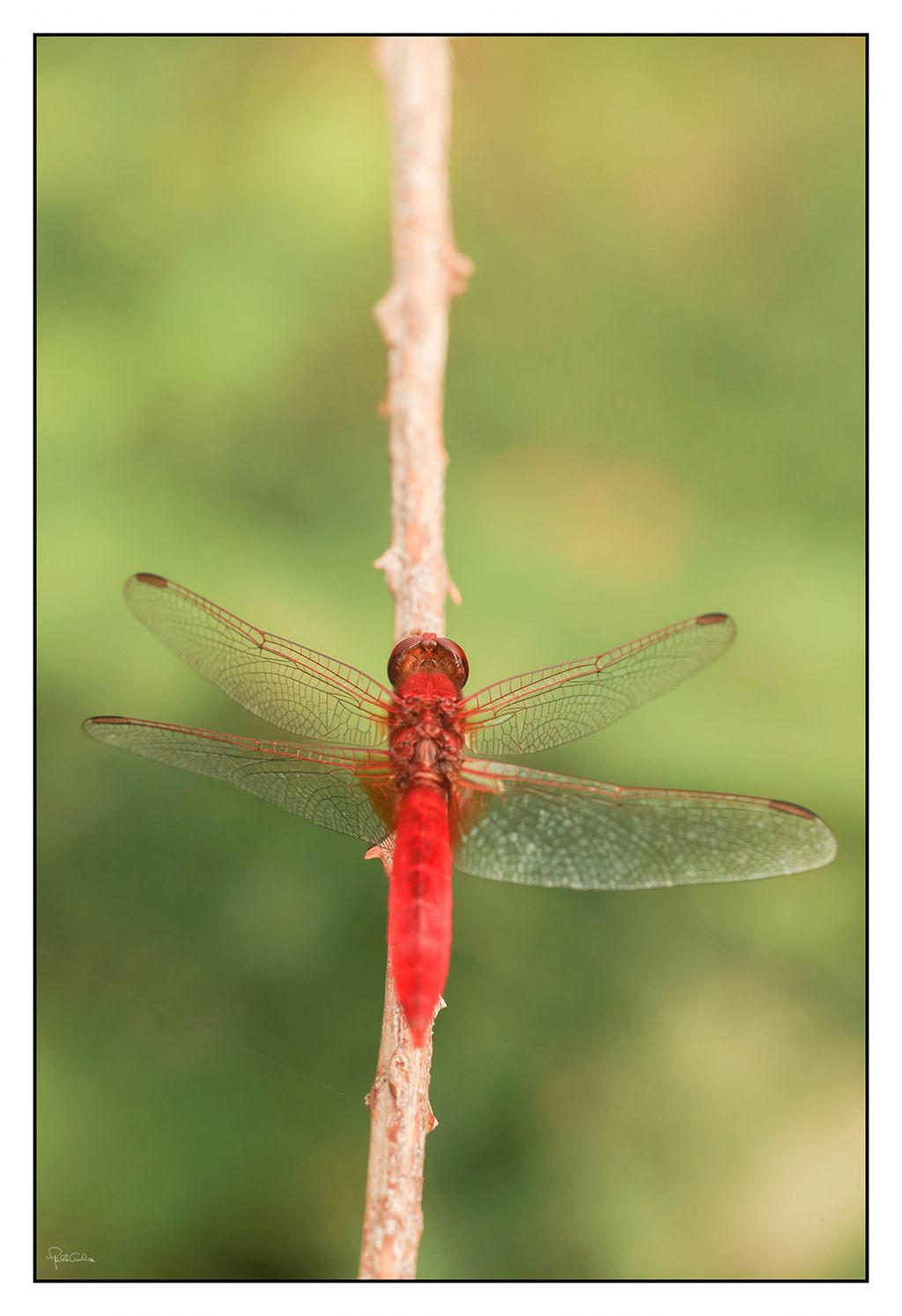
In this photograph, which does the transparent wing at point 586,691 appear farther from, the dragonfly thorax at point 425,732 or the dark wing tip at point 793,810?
the dark wing tip at point 793,810

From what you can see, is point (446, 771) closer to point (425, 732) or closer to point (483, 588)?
point (425, 732)
